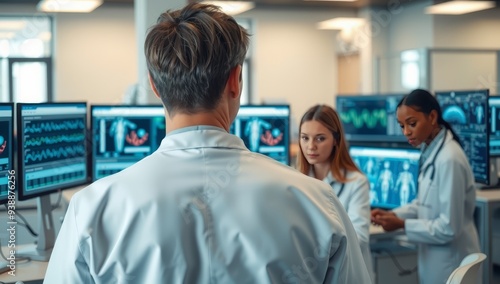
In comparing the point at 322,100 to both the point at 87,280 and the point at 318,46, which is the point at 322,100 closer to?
the point at 318,46

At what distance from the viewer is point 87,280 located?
1006 millimetres

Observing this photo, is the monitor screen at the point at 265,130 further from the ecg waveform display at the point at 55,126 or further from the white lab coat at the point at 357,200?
the ecg waveform display at the point at 55,126

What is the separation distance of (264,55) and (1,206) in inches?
353

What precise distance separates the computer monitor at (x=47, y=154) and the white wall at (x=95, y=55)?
738cm

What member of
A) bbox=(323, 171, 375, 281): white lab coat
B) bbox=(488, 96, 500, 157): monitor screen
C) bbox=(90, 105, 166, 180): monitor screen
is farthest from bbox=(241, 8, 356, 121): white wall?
bbox=(323, 171, 375, 281): white lab coat

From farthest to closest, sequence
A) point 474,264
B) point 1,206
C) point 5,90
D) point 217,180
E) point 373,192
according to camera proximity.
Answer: point 5,90, point 373,192, point 1,206, point 474,264, point 217,180

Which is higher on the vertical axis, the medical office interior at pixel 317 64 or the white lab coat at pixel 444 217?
the medical office interior at pixel 317 64

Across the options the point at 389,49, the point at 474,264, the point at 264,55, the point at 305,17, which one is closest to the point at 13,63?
the point at 264,55

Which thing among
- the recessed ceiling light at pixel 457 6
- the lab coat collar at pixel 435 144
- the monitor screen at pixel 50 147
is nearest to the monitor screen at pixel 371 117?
the lab coat collar at pixel 435 144

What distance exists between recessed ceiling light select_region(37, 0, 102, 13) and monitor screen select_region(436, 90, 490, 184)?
5679 millimetres

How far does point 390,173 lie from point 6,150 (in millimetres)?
1797

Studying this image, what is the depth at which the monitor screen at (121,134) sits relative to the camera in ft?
9.61

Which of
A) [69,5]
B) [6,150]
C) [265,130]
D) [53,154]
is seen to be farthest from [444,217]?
[69,5]

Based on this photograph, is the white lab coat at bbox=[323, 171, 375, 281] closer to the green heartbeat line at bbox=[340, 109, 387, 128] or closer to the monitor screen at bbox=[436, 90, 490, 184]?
the monitor screen at bbox=[436, 90, 490, 184]
